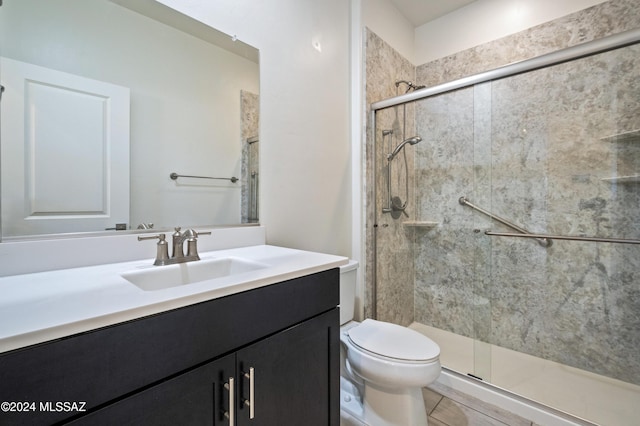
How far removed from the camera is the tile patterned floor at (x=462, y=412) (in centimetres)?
134

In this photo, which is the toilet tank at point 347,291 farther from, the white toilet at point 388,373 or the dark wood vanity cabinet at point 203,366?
the dark wood vanity cabinet at point 203,366

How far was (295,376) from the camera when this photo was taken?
2.62 feet

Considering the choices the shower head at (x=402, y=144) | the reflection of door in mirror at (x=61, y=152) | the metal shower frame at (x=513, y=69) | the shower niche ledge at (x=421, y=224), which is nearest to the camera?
the reflection of door in mirror at (x=61, y=152)

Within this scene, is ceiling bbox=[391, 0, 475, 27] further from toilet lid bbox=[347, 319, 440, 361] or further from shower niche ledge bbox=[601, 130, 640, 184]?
toilet lid bbox=[347, 319, 440, 361]

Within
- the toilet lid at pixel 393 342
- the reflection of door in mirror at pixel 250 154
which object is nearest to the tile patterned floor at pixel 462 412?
the toilet lid at pixel 393 342

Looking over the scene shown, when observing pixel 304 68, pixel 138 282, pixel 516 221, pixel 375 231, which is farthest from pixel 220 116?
pixel 516 221

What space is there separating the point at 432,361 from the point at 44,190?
1508mm

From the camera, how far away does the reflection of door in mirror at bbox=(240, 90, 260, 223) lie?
4.32ft

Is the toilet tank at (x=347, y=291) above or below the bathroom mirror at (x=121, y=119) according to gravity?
below

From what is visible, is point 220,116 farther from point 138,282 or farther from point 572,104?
point 572,104

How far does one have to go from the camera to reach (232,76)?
128cm

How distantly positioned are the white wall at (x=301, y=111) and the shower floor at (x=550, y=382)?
3.43 ft

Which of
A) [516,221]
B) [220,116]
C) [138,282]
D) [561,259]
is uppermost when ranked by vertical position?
[220,116]

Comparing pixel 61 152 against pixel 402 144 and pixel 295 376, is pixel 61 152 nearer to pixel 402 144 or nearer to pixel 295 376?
pixel 295 376
